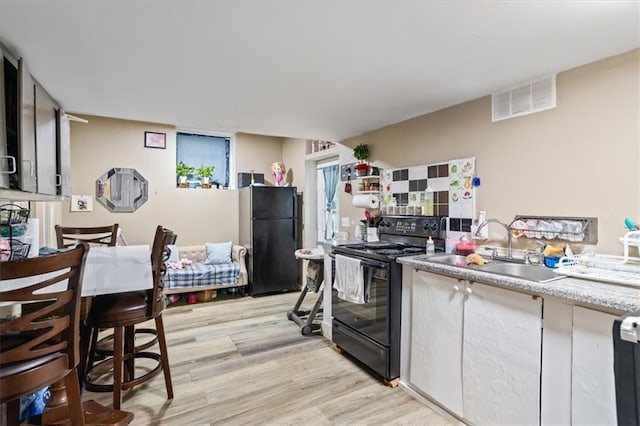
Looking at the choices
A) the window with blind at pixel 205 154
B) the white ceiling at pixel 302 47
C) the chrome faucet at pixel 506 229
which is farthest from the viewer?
the window with blind at pixel 205 154

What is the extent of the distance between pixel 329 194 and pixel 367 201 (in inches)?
57.8

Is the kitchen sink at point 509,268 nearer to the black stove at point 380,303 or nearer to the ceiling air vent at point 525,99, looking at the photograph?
the black stove at point 380,303

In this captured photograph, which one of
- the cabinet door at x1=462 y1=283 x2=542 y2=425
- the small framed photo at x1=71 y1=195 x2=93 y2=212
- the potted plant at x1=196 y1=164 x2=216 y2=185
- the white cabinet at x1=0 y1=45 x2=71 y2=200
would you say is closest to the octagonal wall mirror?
the small framed photo at x1=71 y1=195 x2=93 y2=212

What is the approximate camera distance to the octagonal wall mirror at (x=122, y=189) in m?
4.37

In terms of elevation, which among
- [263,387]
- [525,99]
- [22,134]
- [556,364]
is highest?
[525,99]

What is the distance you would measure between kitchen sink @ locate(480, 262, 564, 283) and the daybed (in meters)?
3.45

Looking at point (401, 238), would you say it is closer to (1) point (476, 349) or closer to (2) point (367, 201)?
(2) point (367, 201)

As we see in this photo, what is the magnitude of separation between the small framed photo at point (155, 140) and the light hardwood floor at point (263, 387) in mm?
2716

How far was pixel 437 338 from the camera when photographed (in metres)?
2.03

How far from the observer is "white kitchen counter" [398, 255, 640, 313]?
127 cm

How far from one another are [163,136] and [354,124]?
3.07 m

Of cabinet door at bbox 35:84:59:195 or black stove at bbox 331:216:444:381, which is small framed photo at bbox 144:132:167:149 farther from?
black stove at bbox 331:216:444:381

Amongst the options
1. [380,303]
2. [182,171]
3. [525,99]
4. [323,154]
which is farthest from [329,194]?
[525,99]

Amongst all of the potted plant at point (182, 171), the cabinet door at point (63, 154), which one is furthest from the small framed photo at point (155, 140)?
the cabinet door at point (63, 154)
